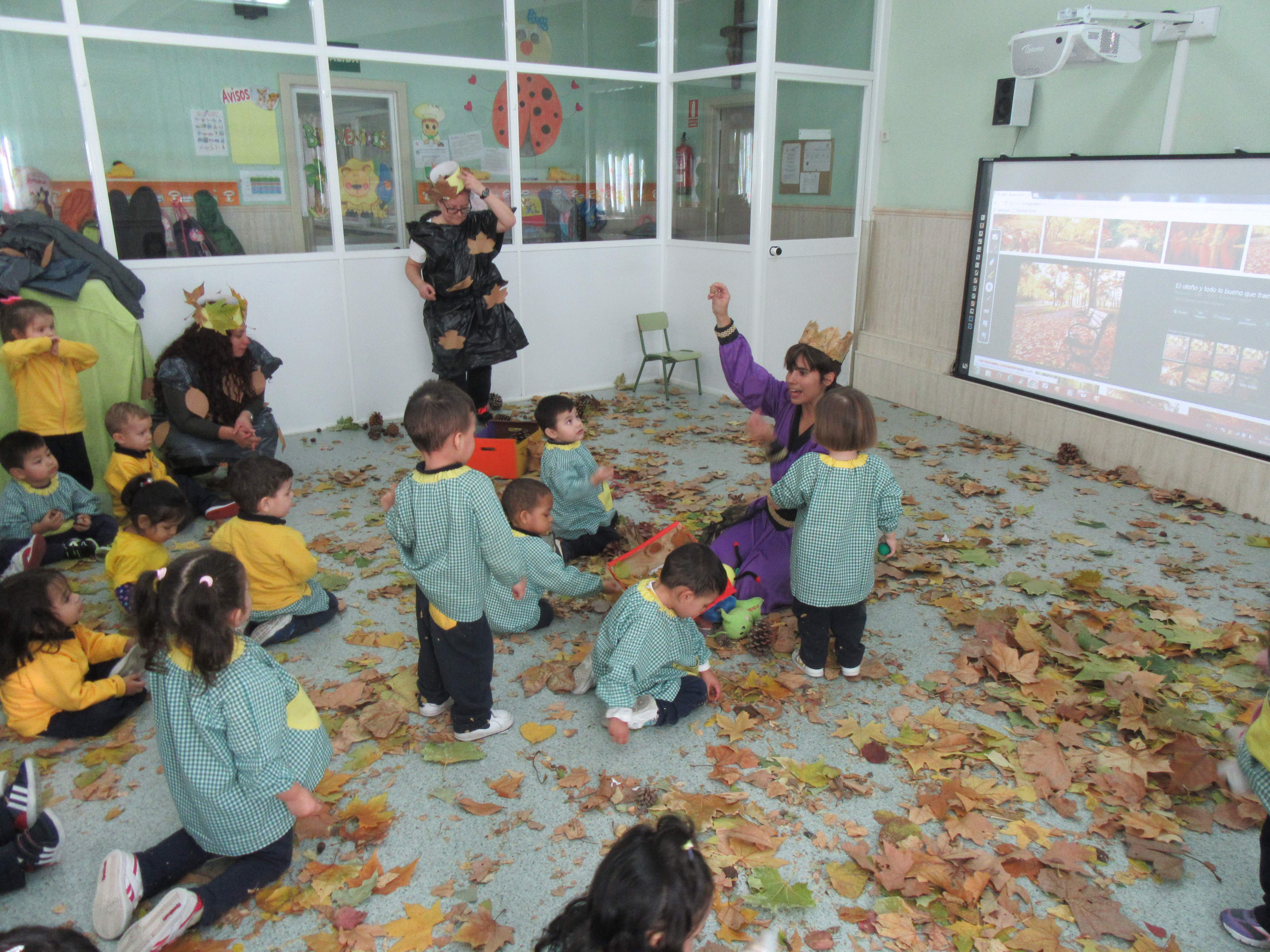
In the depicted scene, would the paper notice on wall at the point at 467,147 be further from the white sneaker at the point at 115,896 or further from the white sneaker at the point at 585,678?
the white sneaker at the point at 115,896

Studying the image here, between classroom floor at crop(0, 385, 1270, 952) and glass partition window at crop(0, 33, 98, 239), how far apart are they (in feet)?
8.80

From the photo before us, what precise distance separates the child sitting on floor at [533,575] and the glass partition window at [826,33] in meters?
5.05

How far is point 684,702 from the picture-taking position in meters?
3.16

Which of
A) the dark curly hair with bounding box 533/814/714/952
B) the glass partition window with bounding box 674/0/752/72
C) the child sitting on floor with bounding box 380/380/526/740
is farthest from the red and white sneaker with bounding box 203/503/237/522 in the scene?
the glass partition window with bounding box 674/0/752/72

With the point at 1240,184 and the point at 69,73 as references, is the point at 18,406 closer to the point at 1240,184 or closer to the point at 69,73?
the point at 69,73

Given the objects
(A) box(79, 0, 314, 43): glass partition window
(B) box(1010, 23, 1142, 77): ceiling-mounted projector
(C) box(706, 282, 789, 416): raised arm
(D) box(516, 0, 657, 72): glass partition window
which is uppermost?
(D) box(516, 0, 657, 72): glass partition window

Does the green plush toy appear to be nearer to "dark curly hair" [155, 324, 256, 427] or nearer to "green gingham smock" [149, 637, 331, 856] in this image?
"green gingham smock" [149, 637, 331, 856]

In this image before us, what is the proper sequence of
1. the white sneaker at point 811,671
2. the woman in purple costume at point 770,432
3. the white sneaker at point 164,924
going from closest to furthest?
the white sneaker at point 164,924
the white sneaker at point 811,671
the woman in purple costume at point 770,432

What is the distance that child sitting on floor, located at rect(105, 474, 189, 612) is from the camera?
12.3ft

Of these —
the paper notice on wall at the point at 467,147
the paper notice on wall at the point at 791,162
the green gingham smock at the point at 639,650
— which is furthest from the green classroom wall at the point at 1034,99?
the green gingham smock at the point at 639,650

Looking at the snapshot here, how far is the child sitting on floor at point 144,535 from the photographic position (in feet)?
12.3

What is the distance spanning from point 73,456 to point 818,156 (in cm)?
610

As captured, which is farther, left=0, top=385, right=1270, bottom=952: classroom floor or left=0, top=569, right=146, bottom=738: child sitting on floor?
left=0, top=569, right=146, bottom=738: child sitting on floor

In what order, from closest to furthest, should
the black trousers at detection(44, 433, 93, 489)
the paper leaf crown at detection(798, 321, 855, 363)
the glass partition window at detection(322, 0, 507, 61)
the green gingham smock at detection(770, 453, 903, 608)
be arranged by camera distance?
the green gingham smock at detection(770, 453, 903, 608) → the paper leaf crown at detection(798, 321, 855, 363) → the black trousers at detection(44, 433, 93, 489) → the glass partition window at detection(322, 0, 507, 61)
